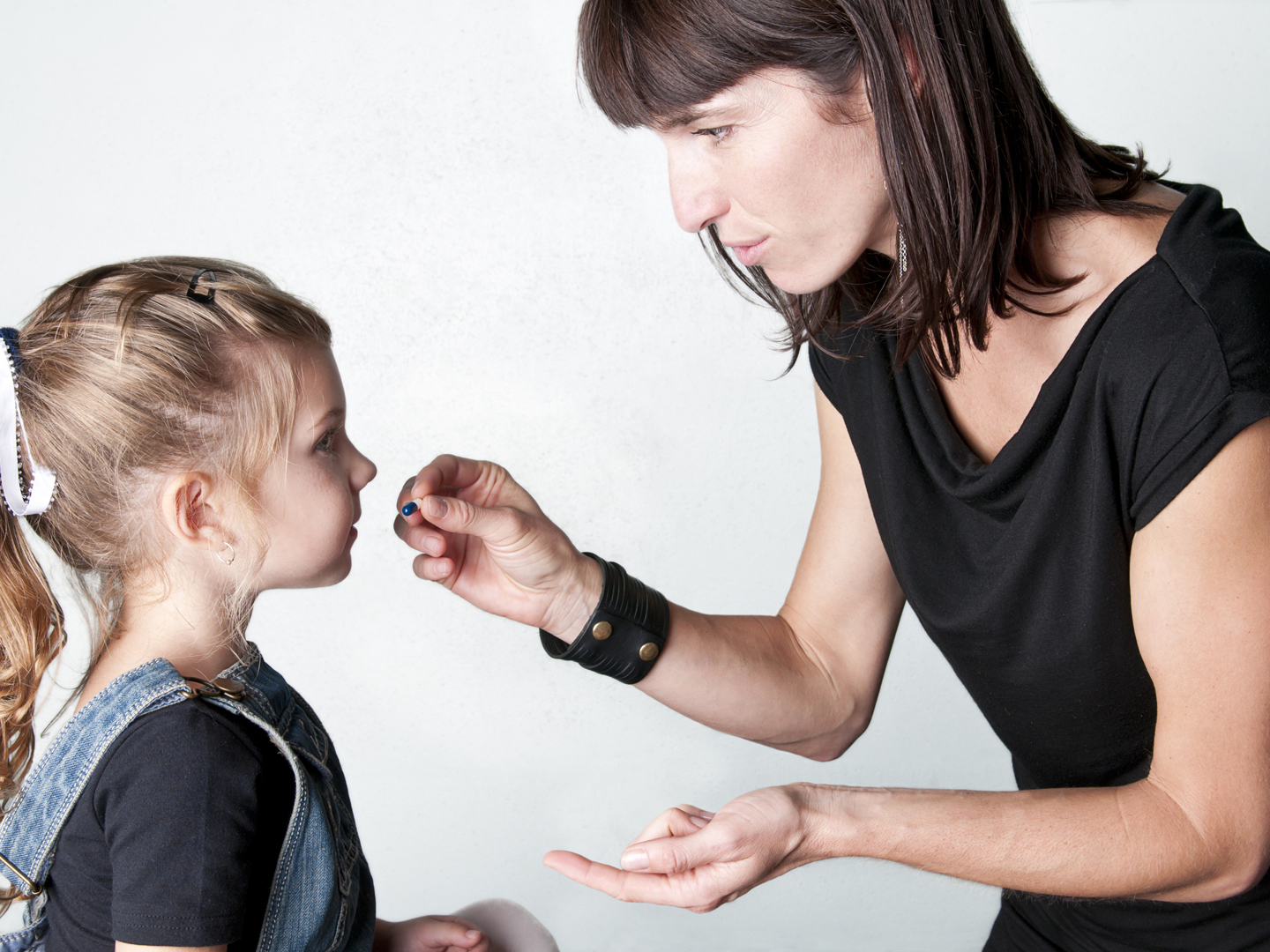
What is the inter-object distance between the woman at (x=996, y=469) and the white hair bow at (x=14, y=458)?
35 centimetres

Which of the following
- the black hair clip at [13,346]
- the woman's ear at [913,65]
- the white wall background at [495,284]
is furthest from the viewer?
the white wall background at [495,284]

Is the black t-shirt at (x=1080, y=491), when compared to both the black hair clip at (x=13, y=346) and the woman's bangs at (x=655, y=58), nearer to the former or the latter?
the woman's bangs at (x=655, y=58)

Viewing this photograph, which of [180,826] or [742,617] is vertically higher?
[742,617]

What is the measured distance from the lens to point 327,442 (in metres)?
1.14

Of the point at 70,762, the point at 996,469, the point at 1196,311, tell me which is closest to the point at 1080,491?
the point at 996,469

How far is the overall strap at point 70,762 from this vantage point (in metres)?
0.96

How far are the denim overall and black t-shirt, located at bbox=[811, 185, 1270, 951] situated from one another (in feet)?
2.19

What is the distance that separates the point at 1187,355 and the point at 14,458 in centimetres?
105

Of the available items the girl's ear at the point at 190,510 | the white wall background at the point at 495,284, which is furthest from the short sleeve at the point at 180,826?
the white wall background at the point at 495,284

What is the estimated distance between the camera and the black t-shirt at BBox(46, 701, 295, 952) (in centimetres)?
90

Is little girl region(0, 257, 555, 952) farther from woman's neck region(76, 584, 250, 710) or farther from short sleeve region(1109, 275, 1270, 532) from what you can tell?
short sleeve region(1109, 275, 1270, 532)

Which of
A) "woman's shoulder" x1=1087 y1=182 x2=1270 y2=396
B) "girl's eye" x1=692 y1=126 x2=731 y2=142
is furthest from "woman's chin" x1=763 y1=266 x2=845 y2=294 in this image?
"woman's shoulder" x1=1087 y1=182 x2=1270 y2=396

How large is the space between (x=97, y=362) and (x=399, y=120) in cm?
115

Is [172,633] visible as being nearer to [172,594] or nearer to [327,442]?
[172,594]
